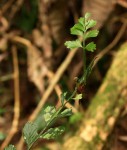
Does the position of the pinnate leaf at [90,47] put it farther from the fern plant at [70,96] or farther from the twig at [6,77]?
the twig at [6,77]

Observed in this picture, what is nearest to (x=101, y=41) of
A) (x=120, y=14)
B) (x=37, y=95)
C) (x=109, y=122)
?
(x=120, y=14)

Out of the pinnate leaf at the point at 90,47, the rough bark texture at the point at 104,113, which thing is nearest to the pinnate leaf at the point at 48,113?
the pinnate leaf at the point at 90,47

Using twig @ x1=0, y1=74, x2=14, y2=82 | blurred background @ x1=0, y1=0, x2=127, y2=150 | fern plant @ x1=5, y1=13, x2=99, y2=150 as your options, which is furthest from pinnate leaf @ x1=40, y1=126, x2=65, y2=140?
twig @ x1=0, y1=74, x2=14, y2=82

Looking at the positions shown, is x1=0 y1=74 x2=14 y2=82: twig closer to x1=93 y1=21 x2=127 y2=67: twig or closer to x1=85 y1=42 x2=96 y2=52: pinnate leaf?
x1=93 y1=21 x2=127 y2=67: twig

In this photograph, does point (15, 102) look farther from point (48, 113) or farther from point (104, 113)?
point (48, 113)

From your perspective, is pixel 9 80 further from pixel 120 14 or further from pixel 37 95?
pixel 120 14

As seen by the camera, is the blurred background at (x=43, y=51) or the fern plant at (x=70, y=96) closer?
the fern plant at (x=70, y=96)

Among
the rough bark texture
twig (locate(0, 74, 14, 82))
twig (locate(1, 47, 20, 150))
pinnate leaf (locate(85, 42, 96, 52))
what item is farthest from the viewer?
twig (locate(0, 74, 14, 82))
